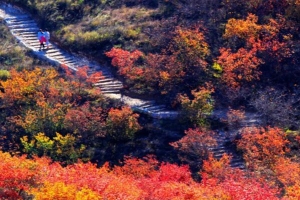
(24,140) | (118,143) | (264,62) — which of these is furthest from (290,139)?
(24,140)

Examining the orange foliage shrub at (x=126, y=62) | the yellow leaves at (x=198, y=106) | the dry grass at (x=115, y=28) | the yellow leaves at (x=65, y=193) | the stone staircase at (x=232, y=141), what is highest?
the dry grass at (x=115, y=28)

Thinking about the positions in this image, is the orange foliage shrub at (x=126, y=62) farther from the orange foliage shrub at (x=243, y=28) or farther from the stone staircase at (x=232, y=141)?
the orange foliage shrub at (x=243, y=28)

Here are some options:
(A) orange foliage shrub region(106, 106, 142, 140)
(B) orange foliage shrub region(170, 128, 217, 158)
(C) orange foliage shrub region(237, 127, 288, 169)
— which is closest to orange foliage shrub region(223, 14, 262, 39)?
(C) orange foliage shrub region(237, 127, 288, 169)

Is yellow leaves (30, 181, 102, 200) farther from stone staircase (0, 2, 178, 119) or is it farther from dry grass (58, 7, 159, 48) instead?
dry grass (58, 7, 159, 48)

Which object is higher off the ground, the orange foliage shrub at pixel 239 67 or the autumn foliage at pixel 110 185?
the orange foliage shrub at pixel 239 67

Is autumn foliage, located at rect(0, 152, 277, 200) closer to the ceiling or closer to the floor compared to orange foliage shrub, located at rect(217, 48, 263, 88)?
closer to the floor

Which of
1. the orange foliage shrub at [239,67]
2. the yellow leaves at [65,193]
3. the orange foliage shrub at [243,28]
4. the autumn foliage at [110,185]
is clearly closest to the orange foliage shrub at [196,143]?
the autumn foliage at [110,185]

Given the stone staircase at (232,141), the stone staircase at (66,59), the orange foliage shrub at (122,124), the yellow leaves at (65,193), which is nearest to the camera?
the yellow leaves at (65,193)

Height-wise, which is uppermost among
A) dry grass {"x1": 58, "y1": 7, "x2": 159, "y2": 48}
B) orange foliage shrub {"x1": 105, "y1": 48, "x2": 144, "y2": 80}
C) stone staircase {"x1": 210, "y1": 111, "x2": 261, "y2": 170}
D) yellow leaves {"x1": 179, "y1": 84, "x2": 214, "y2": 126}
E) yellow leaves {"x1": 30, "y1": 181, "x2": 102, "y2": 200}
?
dry grass {"x1": 58, "y1": 7, "x2": 159, "y2": 48}

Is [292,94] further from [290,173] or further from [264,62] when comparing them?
[290,173]
